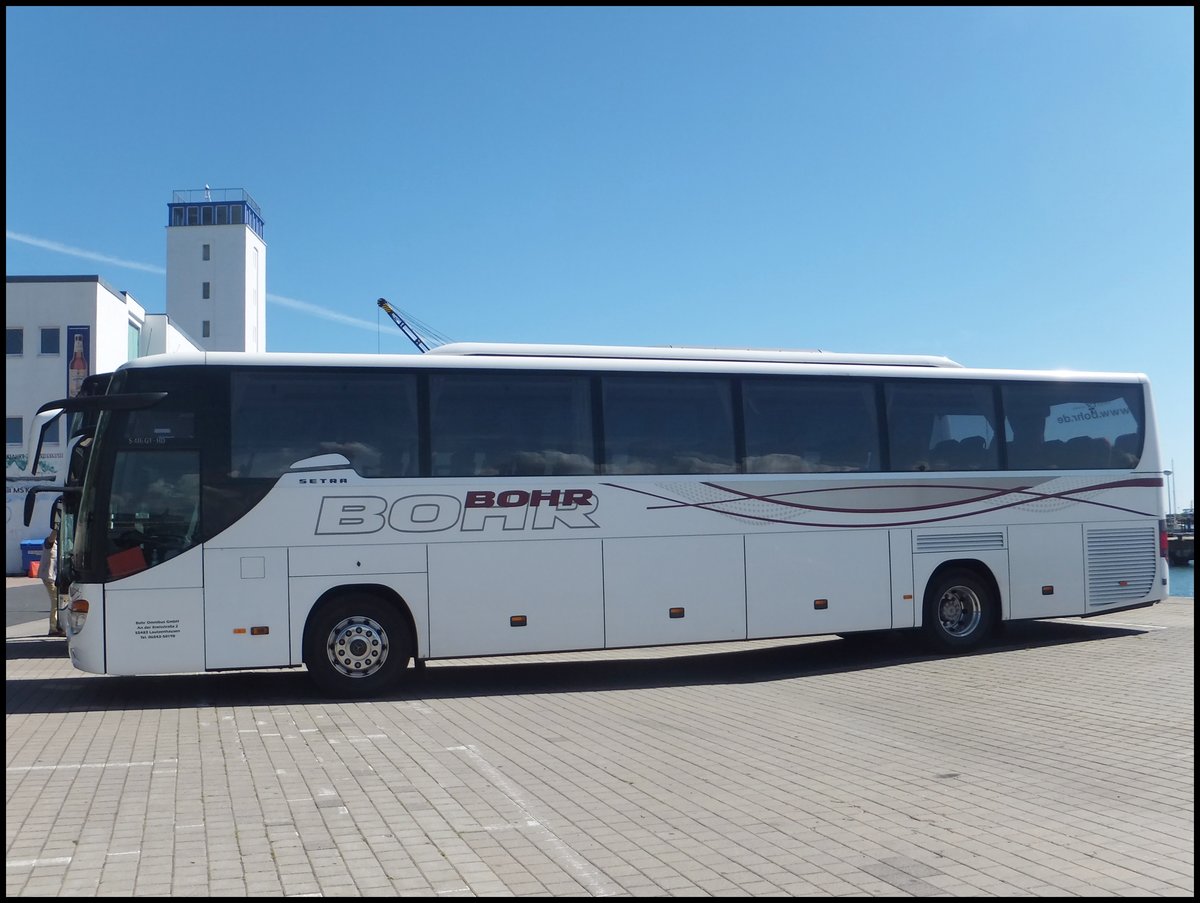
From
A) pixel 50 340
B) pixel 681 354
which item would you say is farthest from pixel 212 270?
pixel 681 354

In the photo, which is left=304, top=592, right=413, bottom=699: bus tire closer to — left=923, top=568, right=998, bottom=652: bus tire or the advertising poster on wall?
left=923, top=568, right=998, bottom=652: bus tire

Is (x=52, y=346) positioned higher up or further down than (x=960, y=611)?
higher up

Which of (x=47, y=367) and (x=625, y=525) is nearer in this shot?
(x=625, y=525)

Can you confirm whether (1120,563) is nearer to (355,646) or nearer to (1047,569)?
(1047,569)

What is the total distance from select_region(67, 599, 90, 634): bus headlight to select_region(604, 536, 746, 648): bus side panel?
5.18 metres

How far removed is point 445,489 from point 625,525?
2.03 m

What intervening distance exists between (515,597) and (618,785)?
4.61 m

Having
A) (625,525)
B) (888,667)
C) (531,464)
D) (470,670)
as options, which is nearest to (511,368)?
(531,464)

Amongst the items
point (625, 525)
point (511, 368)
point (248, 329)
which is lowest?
point (625, 525)

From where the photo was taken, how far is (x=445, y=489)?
11594 millimetres

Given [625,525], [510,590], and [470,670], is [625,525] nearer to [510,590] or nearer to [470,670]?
[510,590]

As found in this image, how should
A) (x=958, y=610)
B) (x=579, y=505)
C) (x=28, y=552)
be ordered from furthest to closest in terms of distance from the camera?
1. (x=28, y=552)
2. (x=958, y=610)
3. (x=579, y=505)

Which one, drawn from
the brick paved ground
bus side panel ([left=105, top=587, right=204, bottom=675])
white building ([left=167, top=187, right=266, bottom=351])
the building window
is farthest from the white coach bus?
white building ([left=167, top=187, right=266, bottom=351])

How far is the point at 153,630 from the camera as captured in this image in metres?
10.8
